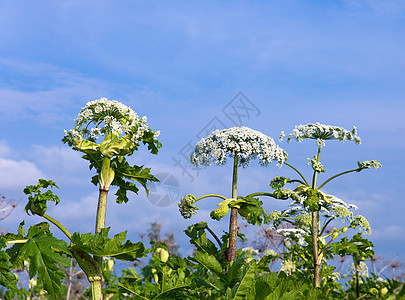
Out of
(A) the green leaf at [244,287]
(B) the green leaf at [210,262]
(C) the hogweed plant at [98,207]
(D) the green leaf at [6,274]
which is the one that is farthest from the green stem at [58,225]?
(A) the green leaf at [244,287]

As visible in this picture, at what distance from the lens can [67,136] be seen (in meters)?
4.28

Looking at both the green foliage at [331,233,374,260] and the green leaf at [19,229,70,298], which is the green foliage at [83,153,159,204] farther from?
the green foliage at [331,233,374,260]

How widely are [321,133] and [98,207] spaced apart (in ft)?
13.1

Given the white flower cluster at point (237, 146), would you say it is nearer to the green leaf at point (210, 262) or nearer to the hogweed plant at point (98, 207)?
the hogweed plant at point (98, 207)

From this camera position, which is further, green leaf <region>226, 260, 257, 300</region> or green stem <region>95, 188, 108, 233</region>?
green stem <region>95, 188, 108, 233</region>

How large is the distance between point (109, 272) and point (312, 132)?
18.0 feet

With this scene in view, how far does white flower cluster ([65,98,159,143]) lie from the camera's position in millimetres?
4254

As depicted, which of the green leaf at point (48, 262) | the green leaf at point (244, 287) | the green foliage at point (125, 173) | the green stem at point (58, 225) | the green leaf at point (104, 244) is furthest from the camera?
the green foliage at point (125, 173)

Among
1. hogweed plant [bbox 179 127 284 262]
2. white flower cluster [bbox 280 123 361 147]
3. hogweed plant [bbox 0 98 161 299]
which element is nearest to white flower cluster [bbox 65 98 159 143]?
hogweed plant [bbox 0 98 161 299]

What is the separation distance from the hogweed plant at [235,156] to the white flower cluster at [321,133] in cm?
111

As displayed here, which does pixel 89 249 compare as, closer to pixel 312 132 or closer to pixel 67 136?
pixel 67 136

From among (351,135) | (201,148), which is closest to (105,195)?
(201,148)

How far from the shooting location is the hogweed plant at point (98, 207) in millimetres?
3455

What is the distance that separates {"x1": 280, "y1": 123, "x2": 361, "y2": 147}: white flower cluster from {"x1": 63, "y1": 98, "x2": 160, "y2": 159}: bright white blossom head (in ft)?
9.79
